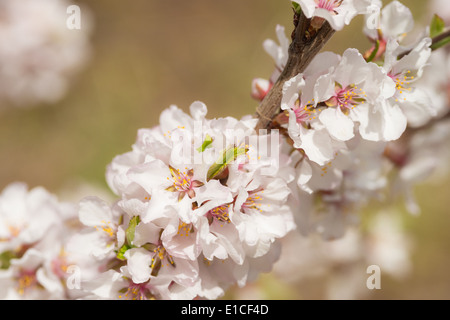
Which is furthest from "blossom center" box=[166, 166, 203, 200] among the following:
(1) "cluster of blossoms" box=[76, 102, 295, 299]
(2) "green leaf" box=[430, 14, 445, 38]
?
(2) "green leaf" box=[430, 14, 445, 38]

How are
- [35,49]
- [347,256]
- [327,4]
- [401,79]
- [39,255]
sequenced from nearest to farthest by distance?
[327,4], [401,79], [39,255], [347,256], [35,49]

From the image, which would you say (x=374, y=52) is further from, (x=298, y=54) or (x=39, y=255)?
(x=39, y=255)

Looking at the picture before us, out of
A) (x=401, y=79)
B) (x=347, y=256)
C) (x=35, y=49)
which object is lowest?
(x=347, y=256)

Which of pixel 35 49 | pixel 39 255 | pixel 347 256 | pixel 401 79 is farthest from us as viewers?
pixel 35 49

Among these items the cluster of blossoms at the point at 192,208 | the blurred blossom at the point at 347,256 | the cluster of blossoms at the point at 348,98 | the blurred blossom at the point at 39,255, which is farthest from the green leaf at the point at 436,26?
the blurred blossom at the point at 347,256

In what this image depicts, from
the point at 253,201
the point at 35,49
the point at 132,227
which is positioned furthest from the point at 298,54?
the point at 35,49
